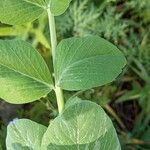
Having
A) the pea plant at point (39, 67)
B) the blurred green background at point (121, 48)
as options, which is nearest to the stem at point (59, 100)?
the pea plant at point (39, 67)

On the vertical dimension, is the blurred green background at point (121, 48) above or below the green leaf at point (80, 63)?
below

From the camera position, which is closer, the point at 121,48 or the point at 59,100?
the point at 59,100

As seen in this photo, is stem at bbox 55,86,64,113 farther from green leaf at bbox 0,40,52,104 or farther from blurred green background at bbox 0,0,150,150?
blurred green background at bbox 0,0,150,150

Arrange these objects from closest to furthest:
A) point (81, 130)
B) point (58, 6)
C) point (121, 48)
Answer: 1. point (81, 130)
2. point (58, 6)
3. point (121, 48)

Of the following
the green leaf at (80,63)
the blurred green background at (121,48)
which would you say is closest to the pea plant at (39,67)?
the green leaf at (80,63)

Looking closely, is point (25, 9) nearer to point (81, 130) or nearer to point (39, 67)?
point (39, 67)

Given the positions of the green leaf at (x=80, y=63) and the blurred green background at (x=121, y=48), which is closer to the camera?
the green leaf at (x=80, y=63)

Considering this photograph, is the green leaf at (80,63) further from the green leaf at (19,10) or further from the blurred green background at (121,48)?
the blurred green background at (121,48)

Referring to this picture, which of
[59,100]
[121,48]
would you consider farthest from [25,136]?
[121,48]

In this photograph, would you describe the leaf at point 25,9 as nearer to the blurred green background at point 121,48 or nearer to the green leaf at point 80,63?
the green leaf at point 80,63

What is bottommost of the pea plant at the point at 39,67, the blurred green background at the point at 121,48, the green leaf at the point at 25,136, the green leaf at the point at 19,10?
the blurred green background at the point at 121,48
